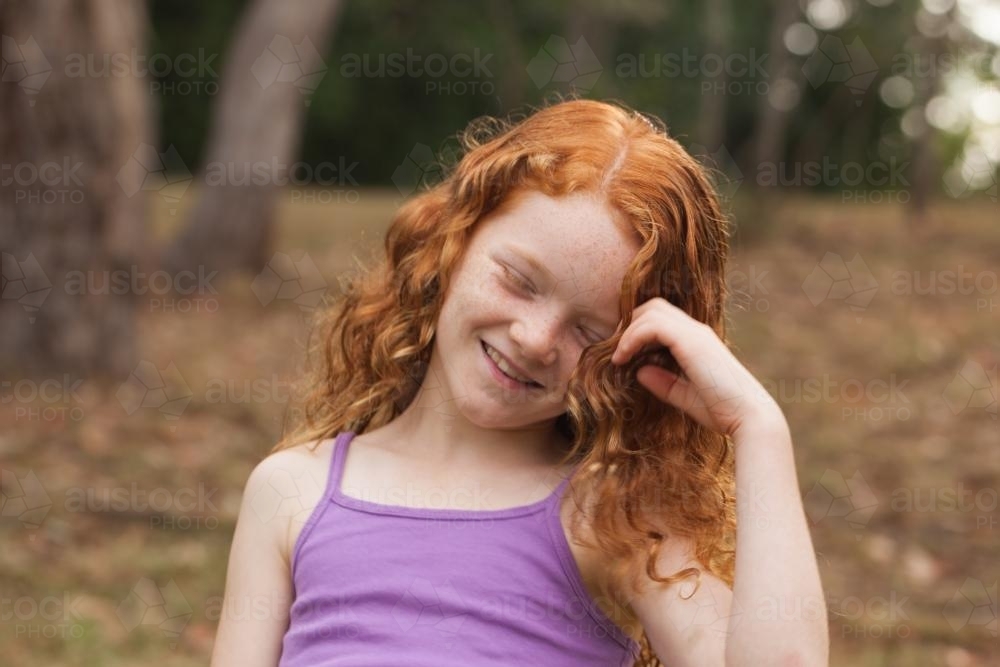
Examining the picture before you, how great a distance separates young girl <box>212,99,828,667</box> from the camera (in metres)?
1.63

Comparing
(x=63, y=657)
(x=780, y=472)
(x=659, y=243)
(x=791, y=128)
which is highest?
(x=791, y=128)

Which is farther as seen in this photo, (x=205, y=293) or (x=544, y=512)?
(x=205, y=293)

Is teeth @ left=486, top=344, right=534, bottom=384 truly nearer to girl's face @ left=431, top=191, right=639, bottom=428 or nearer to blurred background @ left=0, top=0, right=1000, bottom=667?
girl's face @ left=431, top=191, right=639, bottom=428

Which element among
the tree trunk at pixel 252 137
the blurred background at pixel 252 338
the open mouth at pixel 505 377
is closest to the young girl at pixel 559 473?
the open mouth at pixel 505 377

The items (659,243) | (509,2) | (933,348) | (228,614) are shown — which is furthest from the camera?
(509,2)

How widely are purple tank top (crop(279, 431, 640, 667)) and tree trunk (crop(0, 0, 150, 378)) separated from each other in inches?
128

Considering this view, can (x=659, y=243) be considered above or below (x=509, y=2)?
below

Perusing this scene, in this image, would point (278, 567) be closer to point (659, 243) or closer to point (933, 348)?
point (659, 243)

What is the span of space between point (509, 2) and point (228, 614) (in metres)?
18.1

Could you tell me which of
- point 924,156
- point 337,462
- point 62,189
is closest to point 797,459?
point 62,189


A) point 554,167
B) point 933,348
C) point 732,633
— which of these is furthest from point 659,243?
point 933,348

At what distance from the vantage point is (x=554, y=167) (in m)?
1.75

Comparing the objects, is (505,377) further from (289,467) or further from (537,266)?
(289,467)

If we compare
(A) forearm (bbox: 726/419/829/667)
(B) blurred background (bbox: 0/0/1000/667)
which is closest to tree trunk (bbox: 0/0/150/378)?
(B) blurred background (bbox: 0/0/1000/667)
